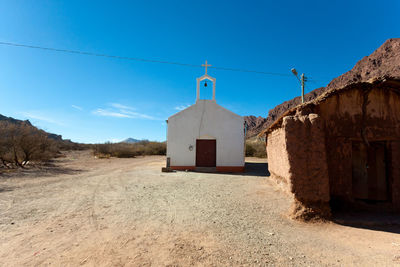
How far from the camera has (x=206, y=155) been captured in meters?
14.4

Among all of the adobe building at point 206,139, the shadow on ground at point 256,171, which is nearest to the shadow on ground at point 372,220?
the shadow on ground at point 256,171

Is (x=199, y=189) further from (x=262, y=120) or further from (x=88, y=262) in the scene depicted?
(x=262, y=120)

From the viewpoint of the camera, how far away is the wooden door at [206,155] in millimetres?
14383

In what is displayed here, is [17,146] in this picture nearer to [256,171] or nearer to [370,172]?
[256,171]

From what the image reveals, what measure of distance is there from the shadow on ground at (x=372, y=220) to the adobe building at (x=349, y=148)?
12.1 inches

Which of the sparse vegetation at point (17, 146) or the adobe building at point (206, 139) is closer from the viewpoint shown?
the sparse vegetation at point (17, 146)

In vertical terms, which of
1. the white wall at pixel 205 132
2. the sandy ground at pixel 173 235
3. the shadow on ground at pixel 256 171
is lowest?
the sandy ground at pixel 173 235

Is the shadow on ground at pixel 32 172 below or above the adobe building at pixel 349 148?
Result: below

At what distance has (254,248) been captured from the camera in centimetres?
341

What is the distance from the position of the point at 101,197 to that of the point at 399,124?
28.6ft

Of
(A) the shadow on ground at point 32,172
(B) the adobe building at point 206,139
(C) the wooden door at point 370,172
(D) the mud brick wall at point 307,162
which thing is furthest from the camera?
(B) the adobe building at point 206,139

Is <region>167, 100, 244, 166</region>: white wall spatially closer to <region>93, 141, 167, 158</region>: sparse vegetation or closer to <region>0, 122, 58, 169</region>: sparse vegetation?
<region>0, 122, 58, 169</region>: sparse vegetation

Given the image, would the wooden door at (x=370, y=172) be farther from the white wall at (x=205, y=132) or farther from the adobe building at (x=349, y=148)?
the white wall at (x=205, y=132)

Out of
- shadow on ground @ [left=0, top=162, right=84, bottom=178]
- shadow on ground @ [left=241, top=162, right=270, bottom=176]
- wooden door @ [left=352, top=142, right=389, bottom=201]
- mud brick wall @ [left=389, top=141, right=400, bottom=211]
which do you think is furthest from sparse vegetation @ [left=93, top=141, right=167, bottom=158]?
mud brick wall @ [left=389, top=141, right=400, bottom=211]
